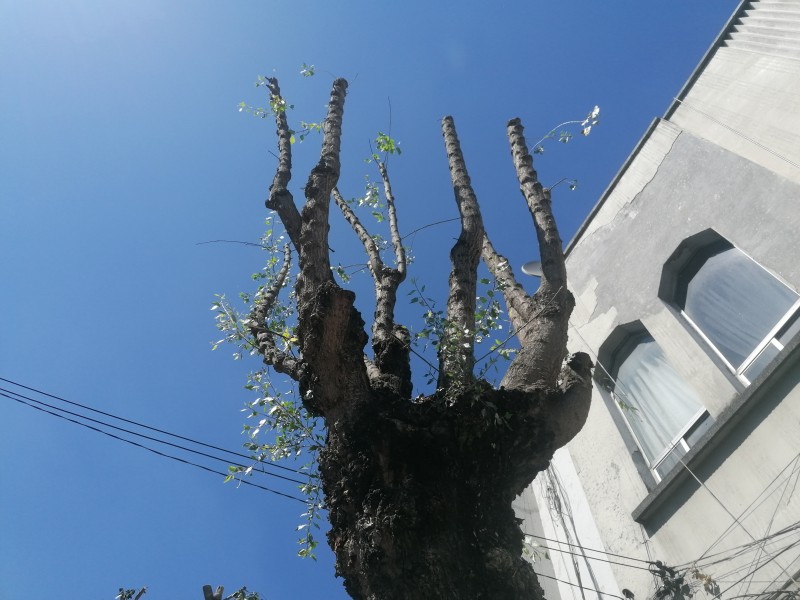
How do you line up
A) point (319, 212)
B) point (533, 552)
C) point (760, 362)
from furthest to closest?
point (533, 552), point (760, 362), point (319, 212)

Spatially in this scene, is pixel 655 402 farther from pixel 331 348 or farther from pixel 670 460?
pixel 331 348

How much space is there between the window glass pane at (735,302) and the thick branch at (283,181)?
5032 mm

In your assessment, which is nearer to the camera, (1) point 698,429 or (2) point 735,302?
(1) point 698,429

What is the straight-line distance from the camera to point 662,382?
7.88 m

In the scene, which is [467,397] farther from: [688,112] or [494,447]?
[688,112]

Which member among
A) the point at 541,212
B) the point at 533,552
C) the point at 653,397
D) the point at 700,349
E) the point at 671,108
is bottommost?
the point at 533,552

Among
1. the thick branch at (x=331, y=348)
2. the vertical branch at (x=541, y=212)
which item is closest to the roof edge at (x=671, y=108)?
the vertical branch at (x=541, y=212)

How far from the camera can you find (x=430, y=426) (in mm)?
3881

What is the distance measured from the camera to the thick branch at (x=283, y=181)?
5574mm

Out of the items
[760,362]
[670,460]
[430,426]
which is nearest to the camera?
[430,426]

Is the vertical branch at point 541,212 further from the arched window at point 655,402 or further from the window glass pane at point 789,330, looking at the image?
the window glass pane at point 789,330

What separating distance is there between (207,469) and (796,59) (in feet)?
29.7

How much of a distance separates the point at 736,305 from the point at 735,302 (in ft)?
0.17

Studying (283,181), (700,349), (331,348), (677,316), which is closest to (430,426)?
(331,348)
